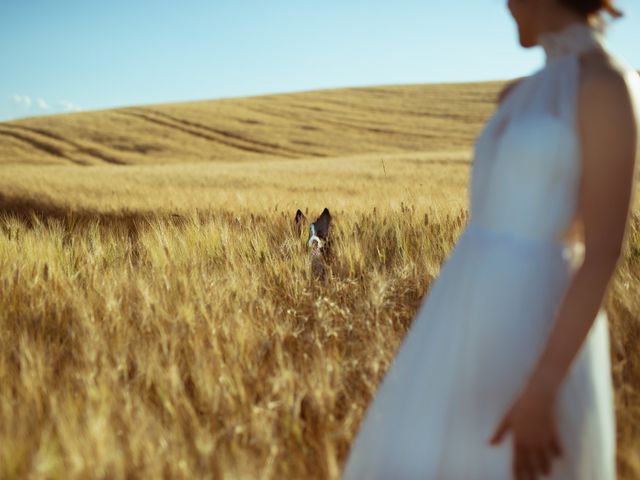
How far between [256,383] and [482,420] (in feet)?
2.73

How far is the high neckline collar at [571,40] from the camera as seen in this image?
0.83 m

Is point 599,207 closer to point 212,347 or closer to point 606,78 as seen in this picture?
point 606,78

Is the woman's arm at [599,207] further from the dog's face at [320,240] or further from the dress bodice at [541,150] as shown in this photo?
the dog's face at [320,240]

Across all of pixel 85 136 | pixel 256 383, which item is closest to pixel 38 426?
pixel 256 383

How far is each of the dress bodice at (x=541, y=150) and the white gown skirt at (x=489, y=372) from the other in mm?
37

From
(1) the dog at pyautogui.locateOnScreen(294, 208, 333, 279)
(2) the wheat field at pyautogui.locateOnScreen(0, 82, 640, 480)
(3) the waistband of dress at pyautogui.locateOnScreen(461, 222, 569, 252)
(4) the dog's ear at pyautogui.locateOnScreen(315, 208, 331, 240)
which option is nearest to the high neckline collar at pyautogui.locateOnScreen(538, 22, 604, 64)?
(3) the waistband of dress at pyautogui.locateOnScreen(461, 222, 569, 252)

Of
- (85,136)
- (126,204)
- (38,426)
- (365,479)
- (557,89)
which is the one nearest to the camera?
(557,89)

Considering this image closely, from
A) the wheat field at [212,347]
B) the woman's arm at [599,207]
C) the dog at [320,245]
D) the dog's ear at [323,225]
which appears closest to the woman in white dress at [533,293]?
the woman's arm at [599,207]

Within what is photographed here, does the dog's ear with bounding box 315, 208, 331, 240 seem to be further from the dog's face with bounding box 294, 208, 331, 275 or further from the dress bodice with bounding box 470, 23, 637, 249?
the dress bodice with bounding box 470, 23, 637, 249

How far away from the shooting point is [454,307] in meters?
0.88

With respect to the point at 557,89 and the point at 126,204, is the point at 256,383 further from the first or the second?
the point at 126,204

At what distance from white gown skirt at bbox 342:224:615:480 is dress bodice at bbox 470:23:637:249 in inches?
1.4

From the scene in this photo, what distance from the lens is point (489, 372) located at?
33.5 inches

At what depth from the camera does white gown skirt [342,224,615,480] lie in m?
0.84
